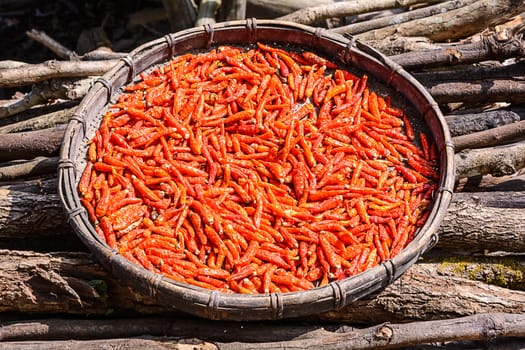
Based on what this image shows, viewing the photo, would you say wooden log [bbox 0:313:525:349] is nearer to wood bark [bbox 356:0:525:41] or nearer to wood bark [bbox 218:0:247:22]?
wood bark [bbox 356:0:525:41]

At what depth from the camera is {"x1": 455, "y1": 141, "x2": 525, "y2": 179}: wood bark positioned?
3.90 m

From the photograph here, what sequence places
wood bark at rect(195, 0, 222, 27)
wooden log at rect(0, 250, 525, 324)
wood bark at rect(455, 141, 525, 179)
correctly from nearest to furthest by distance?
1. wooden log at rect(0, 250, 525, 324)
2. wood bark at rect(455, 141, 525, 179)
3. wood bark at rect(195, 0, 222, 27)

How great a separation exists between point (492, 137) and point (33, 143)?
10.5ft

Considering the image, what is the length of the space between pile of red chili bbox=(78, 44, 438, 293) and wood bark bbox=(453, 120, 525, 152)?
40cm

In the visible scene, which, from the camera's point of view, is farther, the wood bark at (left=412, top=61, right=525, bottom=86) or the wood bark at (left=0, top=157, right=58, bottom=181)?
the wood bark at (left=412, top=61, right=525, bottom=86)

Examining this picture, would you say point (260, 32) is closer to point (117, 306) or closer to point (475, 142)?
point (475, 142)

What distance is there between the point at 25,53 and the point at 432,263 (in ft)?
17.7

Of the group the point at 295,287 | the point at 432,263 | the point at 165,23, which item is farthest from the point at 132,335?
the point at 165,23

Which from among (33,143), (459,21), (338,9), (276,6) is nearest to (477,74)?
(459,21)

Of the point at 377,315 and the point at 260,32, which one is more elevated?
the point at 260,32

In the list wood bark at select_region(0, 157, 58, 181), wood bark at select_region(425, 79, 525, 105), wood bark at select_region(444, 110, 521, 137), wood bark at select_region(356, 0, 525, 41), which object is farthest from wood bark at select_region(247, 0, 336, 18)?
wood bark at select_region(0, 157, 58, 181)

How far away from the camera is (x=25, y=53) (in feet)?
22.6

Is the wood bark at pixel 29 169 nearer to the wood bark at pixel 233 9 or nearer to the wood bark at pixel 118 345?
the wood bark at pixel 118 345

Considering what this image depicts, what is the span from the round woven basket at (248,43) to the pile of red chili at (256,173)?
3.7 inches
